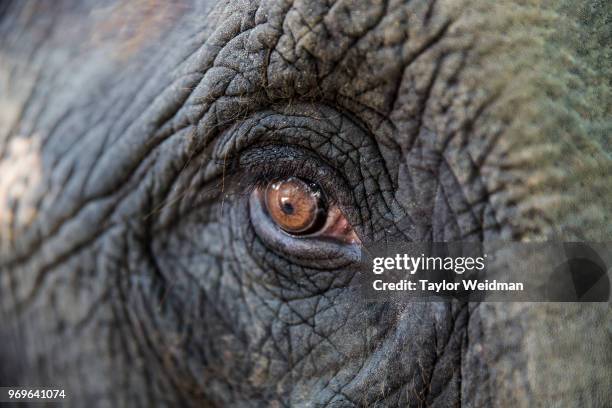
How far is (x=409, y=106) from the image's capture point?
5.26 feet

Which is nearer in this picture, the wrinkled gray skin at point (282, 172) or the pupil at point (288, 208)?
the wrinkled gray skin at point (282, 172)

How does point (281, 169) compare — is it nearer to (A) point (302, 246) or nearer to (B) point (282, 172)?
(B) point (282, 172)

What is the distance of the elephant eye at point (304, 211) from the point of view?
177cm

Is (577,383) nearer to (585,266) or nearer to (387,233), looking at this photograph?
(585,266)

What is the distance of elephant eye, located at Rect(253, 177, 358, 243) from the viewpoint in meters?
1.77

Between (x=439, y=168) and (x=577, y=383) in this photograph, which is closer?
(x=577, y=383)

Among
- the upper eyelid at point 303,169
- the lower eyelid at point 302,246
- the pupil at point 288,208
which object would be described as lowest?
the lower eyelid at point 302,246

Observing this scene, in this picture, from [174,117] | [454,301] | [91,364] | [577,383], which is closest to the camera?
[577,383]

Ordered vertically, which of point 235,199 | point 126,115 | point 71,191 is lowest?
point 235,199

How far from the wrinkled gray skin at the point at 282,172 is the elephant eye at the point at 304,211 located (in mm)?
41

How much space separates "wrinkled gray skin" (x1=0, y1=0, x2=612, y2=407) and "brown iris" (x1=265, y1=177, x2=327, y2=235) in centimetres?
4

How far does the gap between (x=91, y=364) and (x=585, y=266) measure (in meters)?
1.42

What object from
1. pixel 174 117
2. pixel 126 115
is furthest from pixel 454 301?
pixel 126 115

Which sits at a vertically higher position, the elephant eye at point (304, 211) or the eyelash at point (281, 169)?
the eyelash at point (281, 169)
